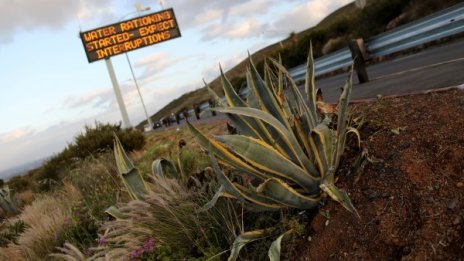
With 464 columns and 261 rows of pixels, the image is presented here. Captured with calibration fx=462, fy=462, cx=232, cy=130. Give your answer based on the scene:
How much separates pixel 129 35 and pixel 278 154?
1116 inches

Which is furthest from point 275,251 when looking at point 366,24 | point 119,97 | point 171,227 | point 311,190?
point 119,97


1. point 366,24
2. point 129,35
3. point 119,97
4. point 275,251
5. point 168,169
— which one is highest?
point 129,35

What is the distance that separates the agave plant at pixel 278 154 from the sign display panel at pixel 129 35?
2724 centimetres

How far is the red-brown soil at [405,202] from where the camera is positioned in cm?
270

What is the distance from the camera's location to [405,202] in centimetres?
298

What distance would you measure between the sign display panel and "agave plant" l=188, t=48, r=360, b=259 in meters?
27.2

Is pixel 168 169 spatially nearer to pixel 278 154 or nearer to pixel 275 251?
pixel 278 154

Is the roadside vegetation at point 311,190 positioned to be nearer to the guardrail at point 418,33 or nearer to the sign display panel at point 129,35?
the guardrail at point 418,33

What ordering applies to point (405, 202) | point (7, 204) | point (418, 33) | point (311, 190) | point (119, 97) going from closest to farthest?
point (405, 202)
point (311, 190)
point (418, 33)
point (7, 204)
point (119, 97)

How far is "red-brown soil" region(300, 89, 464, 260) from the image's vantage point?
2699mm

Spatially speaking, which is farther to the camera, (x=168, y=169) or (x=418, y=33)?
(x=418, y=33)

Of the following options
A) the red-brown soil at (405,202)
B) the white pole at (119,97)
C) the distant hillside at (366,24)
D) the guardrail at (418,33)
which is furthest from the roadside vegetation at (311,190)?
the white pole at (119,97)

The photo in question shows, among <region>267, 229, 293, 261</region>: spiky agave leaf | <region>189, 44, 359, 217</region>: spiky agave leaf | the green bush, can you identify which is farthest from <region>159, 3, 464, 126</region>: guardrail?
<region>267, 229, 293, 261</region>: spiky agave leaf

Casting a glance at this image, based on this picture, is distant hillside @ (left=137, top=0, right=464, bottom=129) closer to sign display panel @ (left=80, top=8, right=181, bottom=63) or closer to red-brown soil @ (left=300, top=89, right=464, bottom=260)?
sign display panel @ (left=80, top=8, right=181, bottom=63)
